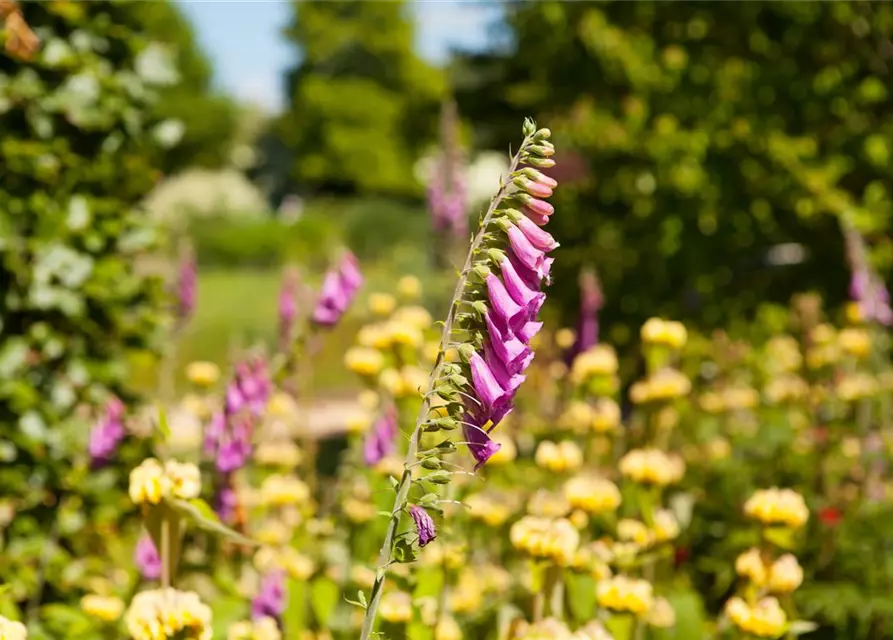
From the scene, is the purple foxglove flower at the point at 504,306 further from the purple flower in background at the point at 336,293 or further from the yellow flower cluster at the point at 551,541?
the purple flower in background at the point at 336,293

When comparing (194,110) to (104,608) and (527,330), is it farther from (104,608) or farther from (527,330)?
(527,330)

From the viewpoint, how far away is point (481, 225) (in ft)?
5.25

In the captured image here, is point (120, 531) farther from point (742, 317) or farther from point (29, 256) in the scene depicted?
point (742, 317)

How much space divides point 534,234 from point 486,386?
0.27 m

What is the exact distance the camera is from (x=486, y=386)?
160 cm

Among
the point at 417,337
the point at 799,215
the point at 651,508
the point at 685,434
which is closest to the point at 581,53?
the point at 799,215

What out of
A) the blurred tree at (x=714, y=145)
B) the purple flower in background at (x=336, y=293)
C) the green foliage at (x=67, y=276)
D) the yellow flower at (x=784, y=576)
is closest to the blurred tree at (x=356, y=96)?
the blurred tree at (x=714, y=145)

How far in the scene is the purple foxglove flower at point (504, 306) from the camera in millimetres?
1604

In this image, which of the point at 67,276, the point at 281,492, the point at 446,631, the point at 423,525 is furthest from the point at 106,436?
the point at 423,525

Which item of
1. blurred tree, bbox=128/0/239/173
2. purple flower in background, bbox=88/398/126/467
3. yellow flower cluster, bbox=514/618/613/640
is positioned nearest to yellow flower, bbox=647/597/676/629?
yellow flower cluster, bbox=514/618/613/640

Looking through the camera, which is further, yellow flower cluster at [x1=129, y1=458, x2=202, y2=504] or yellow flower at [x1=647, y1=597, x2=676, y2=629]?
yellow flower at [x1=647, y1=597, x2=676, y2=629]

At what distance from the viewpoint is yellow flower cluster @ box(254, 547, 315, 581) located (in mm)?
2840

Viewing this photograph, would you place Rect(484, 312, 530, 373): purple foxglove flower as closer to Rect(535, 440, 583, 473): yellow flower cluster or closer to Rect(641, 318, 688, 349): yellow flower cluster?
Rect(535, 440, 583, 473): yellow flower cluster

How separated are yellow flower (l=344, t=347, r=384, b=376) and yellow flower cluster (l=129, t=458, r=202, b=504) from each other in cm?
139
